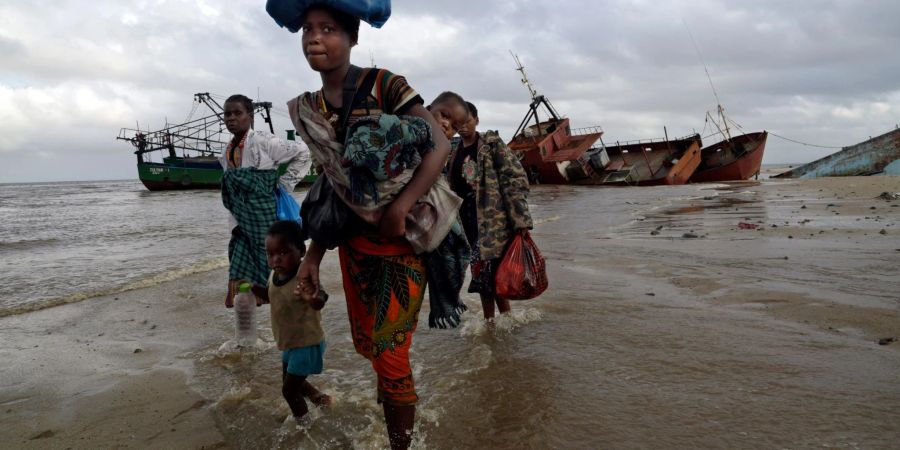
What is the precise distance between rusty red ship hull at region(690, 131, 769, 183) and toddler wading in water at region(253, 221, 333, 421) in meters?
28.4

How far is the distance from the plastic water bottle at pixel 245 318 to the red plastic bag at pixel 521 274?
1.60m

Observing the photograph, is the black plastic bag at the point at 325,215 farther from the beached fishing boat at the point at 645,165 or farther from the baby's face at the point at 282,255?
the beached fishing boat at the point at 645,165

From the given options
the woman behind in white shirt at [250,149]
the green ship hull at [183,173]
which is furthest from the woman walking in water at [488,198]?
the green ship hull at [183,173]

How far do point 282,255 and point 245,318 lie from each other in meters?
1.37

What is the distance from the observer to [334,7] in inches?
68.0

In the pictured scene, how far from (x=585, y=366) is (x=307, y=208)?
5.83 ft

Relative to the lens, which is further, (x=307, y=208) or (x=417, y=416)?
(x=417, y=416)

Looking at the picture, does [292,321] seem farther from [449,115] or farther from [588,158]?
[588,158]

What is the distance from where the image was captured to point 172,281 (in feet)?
20.6

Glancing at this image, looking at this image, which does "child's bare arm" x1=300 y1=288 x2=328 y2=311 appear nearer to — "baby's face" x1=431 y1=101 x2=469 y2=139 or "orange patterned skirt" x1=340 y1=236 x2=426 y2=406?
"orange patterned skirt" x1=340 y1=236 x2=426 y2=406

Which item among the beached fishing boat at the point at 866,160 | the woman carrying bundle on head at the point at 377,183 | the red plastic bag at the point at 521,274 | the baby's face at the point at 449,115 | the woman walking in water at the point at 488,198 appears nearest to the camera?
the woman carrying bundle on head at the point at 377,183

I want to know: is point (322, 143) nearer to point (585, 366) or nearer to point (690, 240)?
point (585, 366)

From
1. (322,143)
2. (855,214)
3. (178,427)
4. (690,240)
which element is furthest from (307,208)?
(855,214)

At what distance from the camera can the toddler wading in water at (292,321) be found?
236cm
